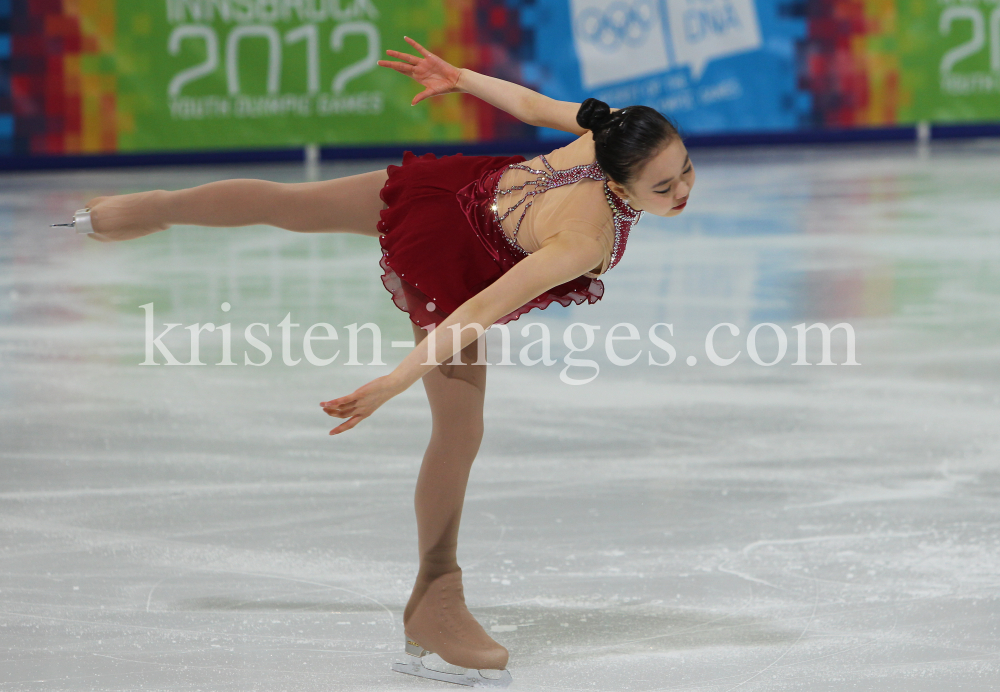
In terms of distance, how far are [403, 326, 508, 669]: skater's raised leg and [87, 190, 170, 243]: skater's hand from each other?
2.06 feet

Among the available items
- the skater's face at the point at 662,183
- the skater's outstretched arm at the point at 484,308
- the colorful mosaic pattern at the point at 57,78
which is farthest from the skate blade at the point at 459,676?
the colorful mosaic pattern at the point at 57,78

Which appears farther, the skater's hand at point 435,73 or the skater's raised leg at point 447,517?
the skater's hand at point 435,73

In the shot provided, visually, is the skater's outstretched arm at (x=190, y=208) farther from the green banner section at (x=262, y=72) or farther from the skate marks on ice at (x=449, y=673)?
Answer: the green banner section at (x=262, y=72)

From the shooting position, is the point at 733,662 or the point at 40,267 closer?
the point at 733,662

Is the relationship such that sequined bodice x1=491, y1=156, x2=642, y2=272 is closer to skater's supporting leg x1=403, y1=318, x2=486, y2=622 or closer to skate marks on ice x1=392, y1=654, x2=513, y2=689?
skater's supporting leg x1=403, y1=318, x2=486, y2=622

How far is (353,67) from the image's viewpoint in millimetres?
9828

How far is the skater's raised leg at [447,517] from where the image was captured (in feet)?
6.82

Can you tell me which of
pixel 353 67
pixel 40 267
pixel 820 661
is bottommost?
pixel 820 661

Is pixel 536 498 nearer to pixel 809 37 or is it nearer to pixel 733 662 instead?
pixel 733 662

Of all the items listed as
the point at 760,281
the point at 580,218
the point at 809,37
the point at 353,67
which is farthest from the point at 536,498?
the point at 809,37

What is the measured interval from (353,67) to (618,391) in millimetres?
6671

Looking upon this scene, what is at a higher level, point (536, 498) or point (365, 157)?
point (365, 157)

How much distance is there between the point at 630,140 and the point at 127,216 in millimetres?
1087

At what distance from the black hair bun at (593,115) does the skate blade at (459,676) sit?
94 cm
